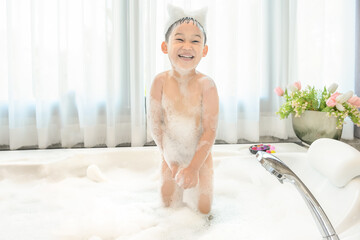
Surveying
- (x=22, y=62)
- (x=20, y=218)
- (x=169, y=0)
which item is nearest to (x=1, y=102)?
(x=22, y=62)

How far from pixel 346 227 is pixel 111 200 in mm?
876

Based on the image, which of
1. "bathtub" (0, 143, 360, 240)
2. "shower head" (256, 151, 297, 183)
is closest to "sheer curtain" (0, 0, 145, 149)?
"bathtub" (0, 143, 360, 240)

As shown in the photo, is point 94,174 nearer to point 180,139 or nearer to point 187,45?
point 180,139

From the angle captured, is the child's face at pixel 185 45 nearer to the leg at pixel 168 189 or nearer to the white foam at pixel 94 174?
the leg at pixel 168 189

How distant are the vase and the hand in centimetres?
92

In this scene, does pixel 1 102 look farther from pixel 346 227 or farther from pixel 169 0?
pixel 346 227

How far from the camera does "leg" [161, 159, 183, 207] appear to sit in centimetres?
114

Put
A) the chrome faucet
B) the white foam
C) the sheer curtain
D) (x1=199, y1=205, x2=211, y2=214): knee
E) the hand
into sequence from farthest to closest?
the sheer curtain → the white foam → (x1=199, y1=205, x2=211, y2=214): knee → the hand → the chrome faucet

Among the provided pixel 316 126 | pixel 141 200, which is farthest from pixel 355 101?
pixel 141 200

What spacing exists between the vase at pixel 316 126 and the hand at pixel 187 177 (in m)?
0.92

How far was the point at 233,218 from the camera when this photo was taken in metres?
1.20

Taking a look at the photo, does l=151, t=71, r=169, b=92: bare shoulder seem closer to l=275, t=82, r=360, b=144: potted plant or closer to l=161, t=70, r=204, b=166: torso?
l=161, t=70, r=204, b=166: torso

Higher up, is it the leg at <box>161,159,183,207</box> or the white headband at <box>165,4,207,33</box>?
the white headband at <box>165,4,207,33</box>

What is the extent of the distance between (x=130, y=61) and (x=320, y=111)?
1.06 m
